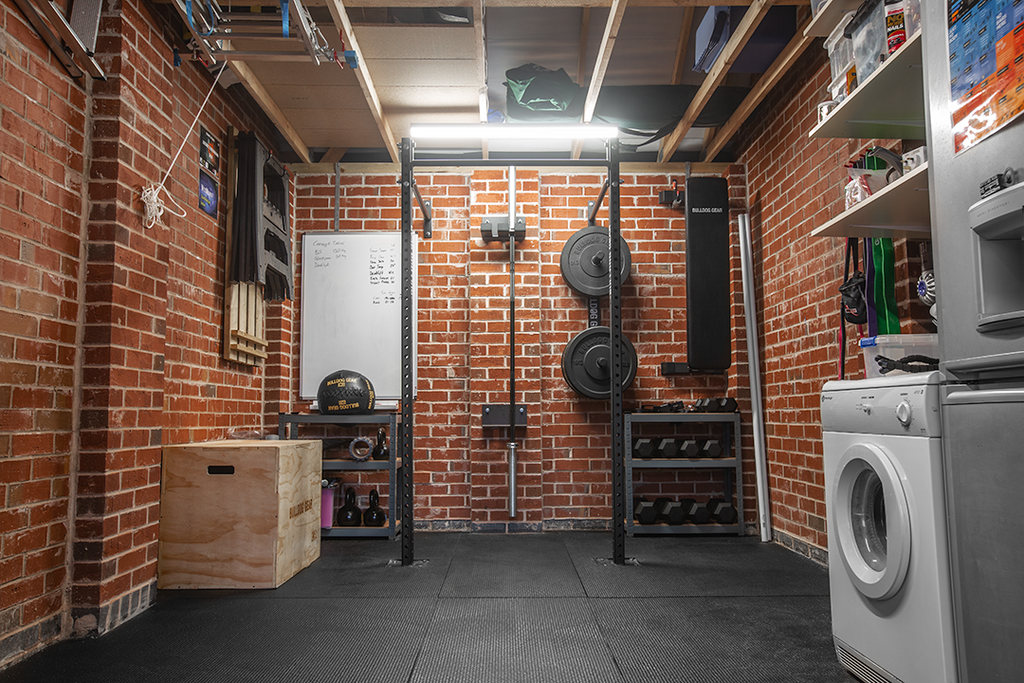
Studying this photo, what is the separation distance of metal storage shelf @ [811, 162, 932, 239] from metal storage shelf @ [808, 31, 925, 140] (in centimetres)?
31

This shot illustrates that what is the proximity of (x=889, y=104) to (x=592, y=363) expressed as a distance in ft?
8.48

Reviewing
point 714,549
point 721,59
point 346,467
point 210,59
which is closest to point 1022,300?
point 721,59

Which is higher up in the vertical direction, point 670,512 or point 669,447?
point 669,447

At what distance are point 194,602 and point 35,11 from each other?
7.99 ft

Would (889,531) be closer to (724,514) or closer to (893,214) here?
(893,214)

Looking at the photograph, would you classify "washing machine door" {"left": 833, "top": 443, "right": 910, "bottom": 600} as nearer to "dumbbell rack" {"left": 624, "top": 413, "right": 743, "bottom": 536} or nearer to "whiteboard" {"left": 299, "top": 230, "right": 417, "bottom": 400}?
"dumbbell rack" {"left": 624, "top": 413, "right": 743, "bottom": 536}

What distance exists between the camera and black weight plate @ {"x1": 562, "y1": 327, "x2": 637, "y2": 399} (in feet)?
15.4

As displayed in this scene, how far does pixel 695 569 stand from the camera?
11.9 feet

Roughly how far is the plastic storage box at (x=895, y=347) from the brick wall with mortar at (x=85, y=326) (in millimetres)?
3024

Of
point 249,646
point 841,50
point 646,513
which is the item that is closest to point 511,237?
point 646,513

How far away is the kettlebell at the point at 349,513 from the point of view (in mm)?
4613

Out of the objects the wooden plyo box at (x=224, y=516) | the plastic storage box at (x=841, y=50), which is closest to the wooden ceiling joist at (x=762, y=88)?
the plastic storage box at (x=841, y=50)

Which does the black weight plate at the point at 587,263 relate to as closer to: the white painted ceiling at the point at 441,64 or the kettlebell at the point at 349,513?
the white painted ceiling at the point at 441,64

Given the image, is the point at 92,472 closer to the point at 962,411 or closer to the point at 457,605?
the point at 457,605
